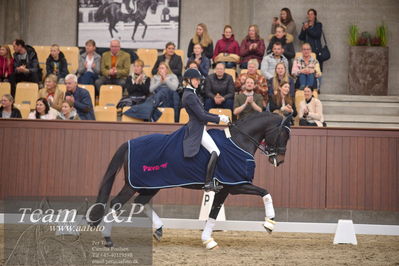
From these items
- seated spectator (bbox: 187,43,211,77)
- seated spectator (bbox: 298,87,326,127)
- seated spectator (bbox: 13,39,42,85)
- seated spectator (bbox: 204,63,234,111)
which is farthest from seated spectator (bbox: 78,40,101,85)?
seated spectator (bbox: 298,87,326,127)

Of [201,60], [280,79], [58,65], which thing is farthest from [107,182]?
[58,65]

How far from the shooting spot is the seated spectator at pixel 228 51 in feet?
41.1

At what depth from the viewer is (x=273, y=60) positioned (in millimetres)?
12102

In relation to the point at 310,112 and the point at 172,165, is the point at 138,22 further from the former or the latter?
the point at 172,165

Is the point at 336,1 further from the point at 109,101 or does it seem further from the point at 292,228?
the point at 292,228

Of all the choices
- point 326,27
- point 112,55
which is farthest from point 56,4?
point 326,27

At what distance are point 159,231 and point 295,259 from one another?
5.04ft

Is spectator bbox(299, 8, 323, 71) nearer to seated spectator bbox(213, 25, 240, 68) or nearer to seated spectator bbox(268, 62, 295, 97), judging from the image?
seated spectator bbox(213, 25, 240, 68)

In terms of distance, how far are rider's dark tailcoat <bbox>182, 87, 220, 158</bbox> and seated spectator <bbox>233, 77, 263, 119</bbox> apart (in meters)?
2.71

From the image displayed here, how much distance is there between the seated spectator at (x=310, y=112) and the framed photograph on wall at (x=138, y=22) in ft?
15.4

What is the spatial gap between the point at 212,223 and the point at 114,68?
17.4ft

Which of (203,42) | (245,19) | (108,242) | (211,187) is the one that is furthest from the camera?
(245,19)

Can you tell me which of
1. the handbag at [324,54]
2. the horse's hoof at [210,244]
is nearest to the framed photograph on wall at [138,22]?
the handbag at [324,54]

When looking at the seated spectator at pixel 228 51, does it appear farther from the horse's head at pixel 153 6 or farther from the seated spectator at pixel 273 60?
the horse's head at pixel 153 6
